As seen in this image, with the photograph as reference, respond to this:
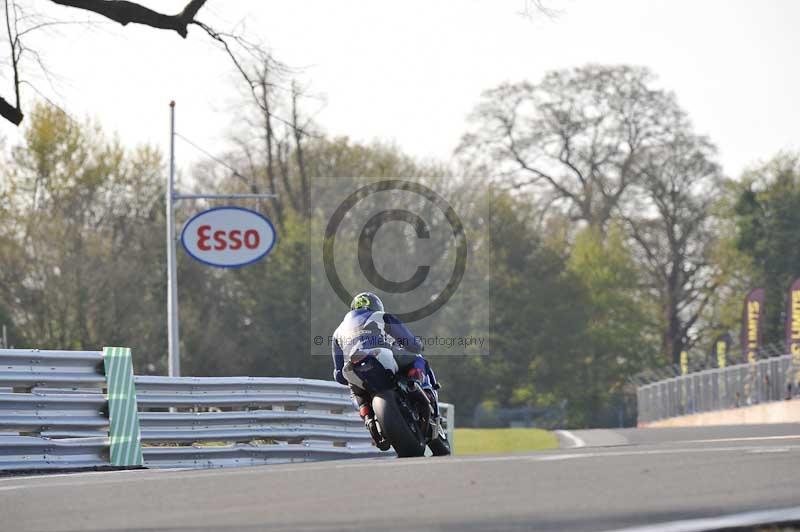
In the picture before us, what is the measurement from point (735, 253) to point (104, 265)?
26277 mm

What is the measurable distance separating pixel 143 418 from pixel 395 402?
9.24 ft

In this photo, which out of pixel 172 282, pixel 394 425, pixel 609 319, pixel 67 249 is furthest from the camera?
pixel 609 319

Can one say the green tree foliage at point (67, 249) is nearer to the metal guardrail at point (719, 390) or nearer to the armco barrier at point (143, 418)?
the metal guardrail at point (719, 390)

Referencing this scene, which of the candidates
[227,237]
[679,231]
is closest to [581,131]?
[679,231]

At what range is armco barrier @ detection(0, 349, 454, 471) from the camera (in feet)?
43.8

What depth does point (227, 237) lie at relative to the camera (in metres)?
26.5

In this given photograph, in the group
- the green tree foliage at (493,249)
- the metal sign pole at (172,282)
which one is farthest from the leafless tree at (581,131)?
the metal sign pole at (172,282)

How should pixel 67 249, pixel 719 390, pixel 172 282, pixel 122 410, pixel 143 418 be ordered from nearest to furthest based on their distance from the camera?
pixel 122 410
pixel 143 418
pixel 172 282
pixel 719 390
pixel 67 249

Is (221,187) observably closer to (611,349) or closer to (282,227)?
(282,227)

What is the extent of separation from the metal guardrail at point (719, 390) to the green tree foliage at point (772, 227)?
381 inches
